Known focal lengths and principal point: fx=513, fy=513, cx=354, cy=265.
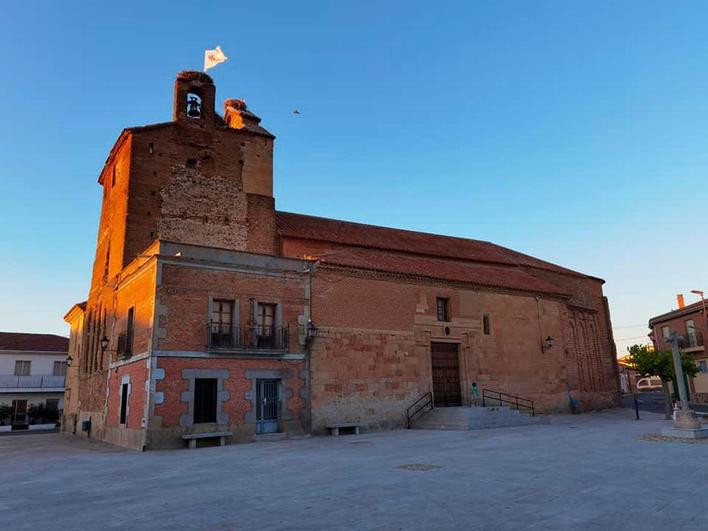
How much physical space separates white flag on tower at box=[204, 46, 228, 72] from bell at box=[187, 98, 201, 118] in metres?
1.62

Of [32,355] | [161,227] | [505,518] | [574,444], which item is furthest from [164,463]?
[32,355]

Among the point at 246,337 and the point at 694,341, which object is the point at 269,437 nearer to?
the point at 246,337

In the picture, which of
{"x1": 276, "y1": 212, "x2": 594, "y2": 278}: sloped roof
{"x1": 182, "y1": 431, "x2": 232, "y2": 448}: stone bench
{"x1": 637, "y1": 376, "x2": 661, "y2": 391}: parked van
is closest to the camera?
{"x1": 182, "y1": 431, "x2": 232, "y2": 448}: stone bench

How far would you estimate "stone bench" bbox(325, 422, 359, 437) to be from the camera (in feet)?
61.7

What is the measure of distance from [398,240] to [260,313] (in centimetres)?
1165

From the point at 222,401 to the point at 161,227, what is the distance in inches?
377

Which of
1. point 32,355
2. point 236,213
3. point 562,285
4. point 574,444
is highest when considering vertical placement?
point 236,213

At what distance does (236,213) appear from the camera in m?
24.2

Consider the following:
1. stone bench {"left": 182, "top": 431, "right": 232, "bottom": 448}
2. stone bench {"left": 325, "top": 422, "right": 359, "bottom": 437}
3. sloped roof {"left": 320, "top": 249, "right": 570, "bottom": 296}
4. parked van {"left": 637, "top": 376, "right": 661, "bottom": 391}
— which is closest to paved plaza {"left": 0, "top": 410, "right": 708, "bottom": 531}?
stone bench {"left": 182, "top": 431, "right": 232, "bottom": 448}

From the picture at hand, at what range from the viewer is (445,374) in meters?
22.9

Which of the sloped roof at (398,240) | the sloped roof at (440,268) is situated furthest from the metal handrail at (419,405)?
the sloped roof at (398,240)

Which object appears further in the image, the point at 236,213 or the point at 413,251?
the point at 413,251

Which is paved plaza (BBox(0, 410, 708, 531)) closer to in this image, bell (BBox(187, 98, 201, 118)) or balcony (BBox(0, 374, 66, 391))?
bell (BBox(187, 98, 201, 118))

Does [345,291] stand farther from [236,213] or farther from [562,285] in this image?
[562,285]
